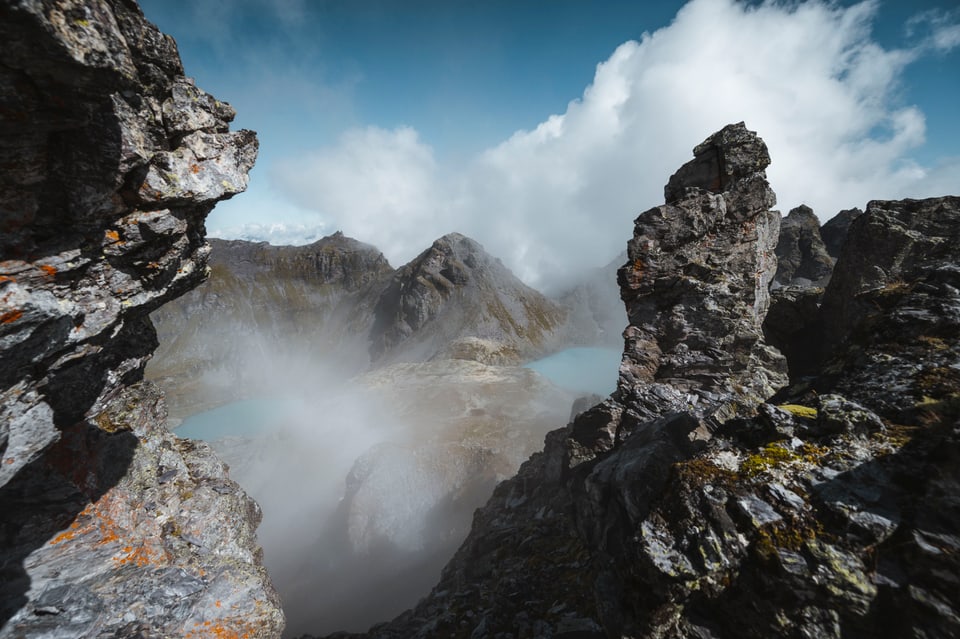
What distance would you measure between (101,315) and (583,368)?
446ft

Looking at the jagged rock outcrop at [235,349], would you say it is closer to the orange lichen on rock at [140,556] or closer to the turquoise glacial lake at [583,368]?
the turquoise glacial lake at [583,368]

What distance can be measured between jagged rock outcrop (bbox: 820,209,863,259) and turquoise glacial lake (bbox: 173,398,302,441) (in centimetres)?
12923

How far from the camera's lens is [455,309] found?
15925cm

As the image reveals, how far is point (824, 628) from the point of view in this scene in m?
6.57

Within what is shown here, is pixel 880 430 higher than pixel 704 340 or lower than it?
lower

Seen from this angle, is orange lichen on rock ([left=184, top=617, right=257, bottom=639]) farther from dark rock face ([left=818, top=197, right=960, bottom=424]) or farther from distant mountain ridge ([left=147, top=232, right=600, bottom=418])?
distant mountain ridge ([left=147, top=232, right=600, bottom=418])

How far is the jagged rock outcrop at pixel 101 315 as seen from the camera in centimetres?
823

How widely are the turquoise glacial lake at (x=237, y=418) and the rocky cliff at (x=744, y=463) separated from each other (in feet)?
378

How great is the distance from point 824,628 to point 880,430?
426cm

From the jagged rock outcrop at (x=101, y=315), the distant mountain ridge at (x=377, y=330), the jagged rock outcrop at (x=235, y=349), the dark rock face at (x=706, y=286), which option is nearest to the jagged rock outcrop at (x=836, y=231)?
the dark rock face at (x=706, y=286)

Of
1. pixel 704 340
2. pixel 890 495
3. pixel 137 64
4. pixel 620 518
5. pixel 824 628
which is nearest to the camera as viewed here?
pixel 824 628

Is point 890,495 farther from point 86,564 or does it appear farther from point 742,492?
point 86,564

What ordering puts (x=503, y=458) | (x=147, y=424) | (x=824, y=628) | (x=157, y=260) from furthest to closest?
(x=503, y=458)
(x=147, y=424)
(x=157, y=260)
(x=824, y=628)

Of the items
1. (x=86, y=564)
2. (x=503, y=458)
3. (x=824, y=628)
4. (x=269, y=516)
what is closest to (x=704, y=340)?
(x=824, y=628)
